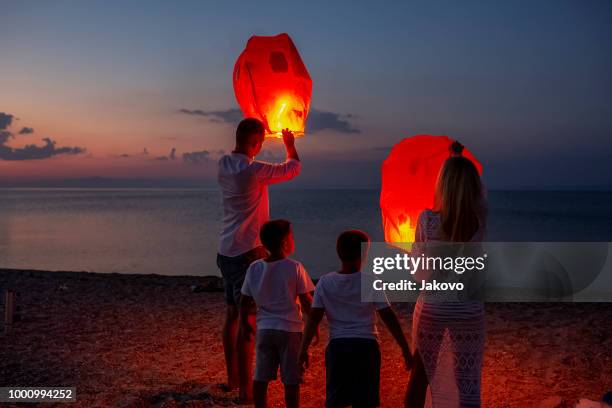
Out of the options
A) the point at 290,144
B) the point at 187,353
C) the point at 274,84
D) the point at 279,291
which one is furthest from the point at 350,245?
the point at 187,353

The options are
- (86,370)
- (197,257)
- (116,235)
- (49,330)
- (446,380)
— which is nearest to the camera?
(446,380)

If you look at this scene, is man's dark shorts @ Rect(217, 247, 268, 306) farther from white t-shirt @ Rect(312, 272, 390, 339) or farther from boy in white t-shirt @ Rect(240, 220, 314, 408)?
white t-shirt @ Rect(312, 272, 390, 339)

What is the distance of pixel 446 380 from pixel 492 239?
31.7 metres

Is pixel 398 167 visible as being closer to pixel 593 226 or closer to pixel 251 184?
pixel 251 184

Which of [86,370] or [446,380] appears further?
[86,370]

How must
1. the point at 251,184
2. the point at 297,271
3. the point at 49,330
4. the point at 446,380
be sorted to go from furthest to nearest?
1. the point at 49,330
2. the point at 251,184
3. the point at 297,271
4. the point at 446,380

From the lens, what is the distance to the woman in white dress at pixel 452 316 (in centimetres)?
264

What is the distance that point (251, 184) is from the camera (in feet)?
12.2

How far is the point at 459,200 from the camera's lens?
104 inches

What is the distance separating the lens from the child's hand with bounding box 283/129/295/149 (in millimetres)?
3893

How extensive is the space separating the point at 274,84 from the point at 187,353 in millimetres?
2885

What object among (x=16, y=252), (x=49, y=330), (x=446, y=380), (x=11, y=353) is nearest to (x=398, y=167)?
(x=446, y=380)

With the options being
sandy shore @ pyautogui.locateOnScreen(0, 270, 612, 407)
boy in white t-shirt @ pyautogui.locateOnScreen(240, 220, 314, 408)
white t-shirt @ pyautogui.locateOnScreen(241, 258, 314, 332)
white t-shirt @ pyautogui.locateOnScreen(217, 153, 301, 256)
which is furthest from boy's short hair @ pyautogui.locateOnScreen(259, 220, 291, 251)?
sandy shore @ pyautogui.locateOnScreen(0, 270, 612, 407)

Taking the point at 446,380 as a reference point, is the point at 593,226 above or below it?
above
